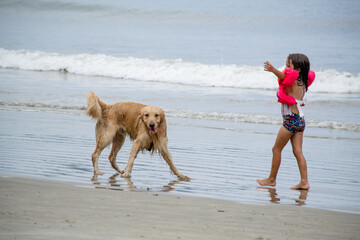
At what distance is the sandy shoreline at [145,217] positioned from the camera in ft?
12.0

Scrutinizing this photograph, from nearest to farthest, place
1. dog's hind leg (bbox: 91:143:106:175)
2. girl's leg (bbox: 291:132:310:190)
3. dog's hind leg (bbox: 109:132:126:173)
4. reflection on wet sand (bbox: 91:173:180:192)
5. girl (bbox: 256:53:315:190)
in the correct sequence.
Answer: reflection on wet sand (bbox: 91:173:180:192) < girl's leg (bbox: 291:132:310:190) < girl (bbox: 256:53:315:190) < dog's hind leg (bbox: 91:143:106:175) < dog's hind leg (bbox: 109:132:126:173)

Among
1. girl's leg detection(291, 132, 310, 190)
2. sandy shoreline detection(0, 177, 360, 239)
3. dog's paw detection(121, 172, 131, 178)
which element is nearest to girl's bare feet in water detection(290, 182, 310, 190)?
girl's leg detection(291, 132, 310, 190)

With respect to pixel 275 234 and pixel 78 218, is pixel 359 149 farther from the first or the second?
pixel 78 218

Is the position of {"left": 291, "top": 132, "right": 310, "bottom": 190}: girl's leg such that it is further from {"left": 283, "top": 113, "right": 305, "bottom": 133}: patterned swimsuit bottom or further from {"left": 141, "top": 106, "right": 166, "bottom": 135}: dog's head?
{"left": 141, "top": 106, "right": 166, "bottom": 135}: dog's head

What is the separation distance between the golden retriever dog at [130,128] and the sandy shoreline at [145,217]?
1.64 metres

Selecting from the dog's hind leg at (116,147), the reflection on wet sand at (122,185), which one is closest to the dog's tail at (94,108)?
the dog's hind leg at (116,147)

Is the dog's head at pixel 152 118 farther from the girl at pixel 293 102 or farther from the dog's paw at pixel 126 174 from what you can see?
the girl at pixel 293 102

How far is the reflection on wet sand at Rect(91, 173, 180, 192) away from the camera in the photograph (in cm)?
567

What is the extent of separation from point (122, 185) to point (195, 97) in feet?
38.3

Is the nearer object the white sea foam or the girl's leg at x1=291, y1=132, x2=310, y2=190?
the girl's leg at x1=291, y1=132, x2=310, y2=190

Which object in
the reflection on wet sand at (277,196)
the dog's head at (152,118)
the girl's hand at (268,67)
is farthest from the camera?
the dog's head at (152,118)

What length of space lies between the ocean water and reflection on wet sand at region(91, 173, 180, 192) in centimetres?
2

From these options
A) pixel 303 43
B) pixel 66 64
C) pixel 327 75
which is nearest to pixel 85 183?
pixel 327 75

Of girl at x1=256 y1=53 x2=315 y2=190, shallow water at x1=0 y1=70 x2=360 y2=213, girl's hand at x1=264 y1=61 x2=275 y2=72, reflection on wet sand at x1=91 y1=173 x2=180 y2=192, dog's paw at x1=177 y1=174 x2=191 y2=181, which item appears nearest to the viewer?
reflection on wet sand at x1=91 y1=173 x2=180 y2=192
